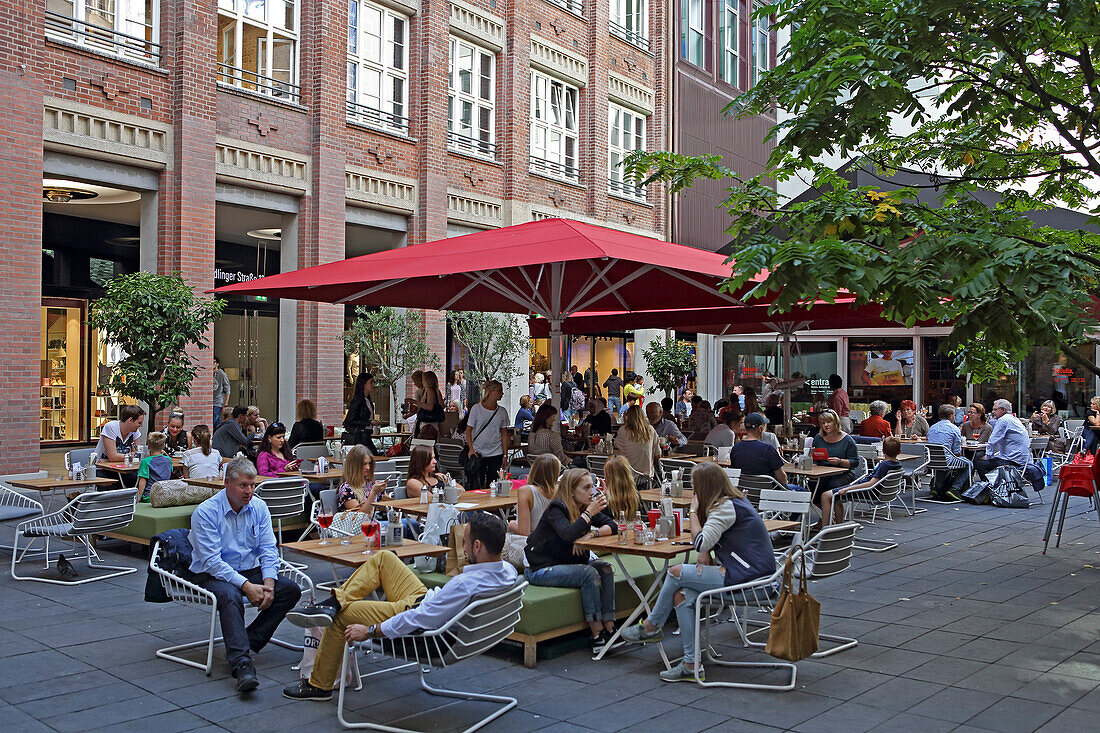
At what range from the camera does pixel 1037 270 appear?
6.69 metres

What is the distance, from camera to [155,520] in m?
10.0

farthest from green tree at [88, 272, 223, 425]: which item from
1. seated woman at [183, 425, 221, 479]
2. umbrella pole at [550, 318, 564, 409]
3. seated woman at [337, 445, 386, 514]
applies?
seated woman at [337, 445, 386, 514]

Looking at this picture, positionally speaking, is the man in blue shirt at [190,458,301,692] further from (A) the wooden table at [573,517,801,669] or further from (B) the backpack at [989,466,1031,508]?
(B) the backpack at [989,466,1031,508]

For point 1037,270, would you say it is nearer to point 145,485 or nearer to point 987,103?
point 987,103

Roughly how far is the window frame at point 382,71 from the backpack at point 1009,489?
12995 mm

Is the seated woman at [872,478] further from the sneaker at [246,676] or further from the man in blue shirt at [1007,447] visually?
the sneaker at [246,676]

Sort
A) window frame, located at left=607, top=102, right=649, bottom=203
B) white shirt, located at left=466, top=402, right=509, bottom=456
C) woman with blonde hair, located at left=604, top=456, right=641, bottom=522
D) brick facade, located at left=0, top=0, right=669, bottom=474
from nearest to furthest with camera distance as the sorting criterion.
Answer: woman with blonde hair, located at left=604, top=456, right=641, bottom=522 → white shirt, located at left=466, top=402, right=509, bottom=456 → brick facade, located at left=0, top=0, right=669, bottom=474 → window frame, located at left=607, top=102, right=649, bottom=203

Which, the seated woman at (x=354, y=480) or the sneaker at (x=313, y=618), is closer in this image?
the sneaker at (x=313, y=618)

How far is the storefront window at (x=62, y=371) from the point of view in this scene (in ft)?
64.5

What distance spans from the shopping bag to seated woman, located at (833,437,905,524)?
6145 millimetres

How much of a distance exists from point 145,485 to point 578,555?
621cm

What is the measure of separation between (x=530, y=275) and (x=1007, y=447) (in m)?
8.31

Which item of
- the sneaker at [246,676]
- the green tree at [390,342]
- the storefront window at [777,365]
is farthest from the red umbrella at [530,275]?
the storefront window at [777,365]

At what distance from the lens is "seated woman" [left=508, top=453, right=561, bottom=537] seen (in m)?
7.68
